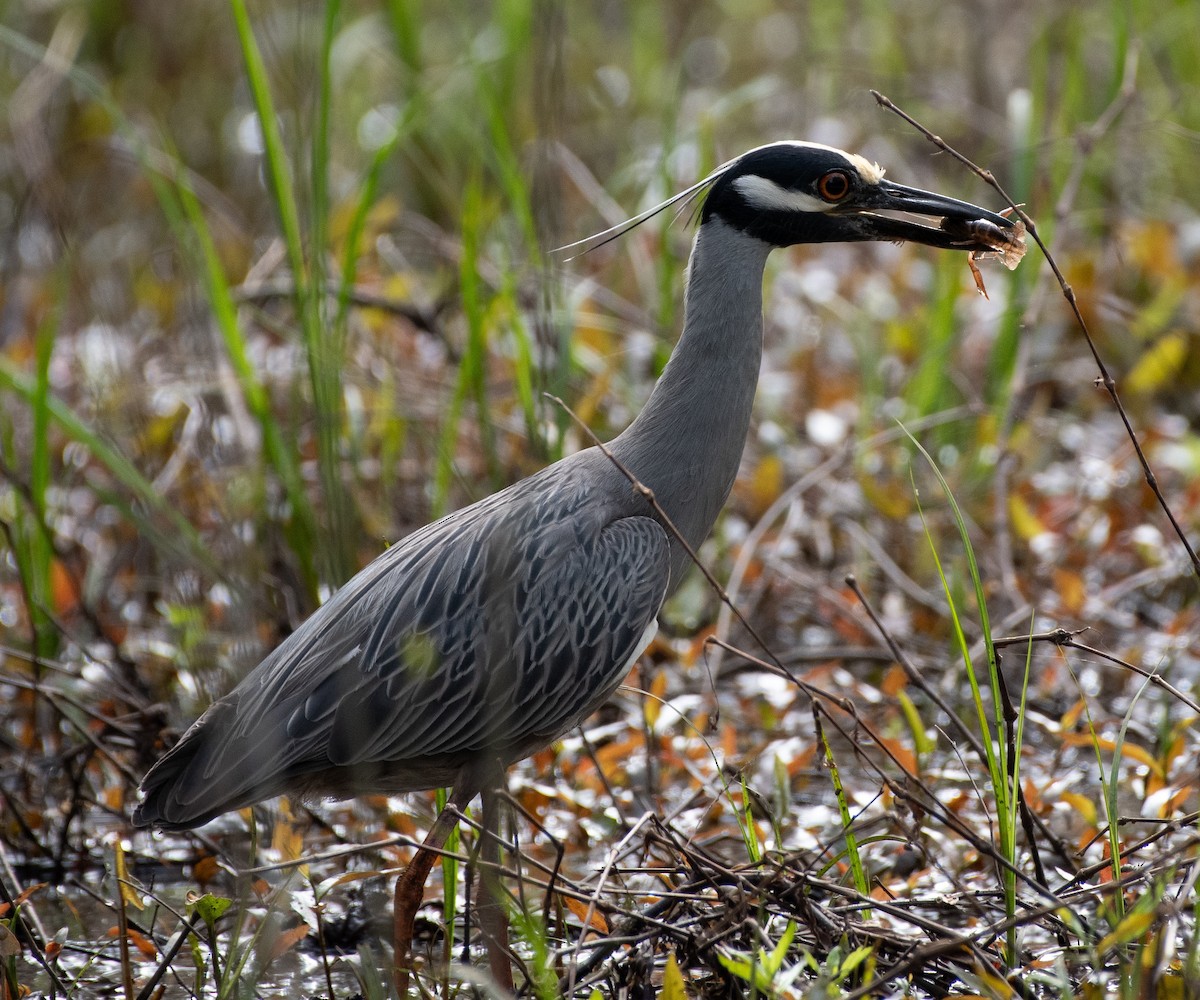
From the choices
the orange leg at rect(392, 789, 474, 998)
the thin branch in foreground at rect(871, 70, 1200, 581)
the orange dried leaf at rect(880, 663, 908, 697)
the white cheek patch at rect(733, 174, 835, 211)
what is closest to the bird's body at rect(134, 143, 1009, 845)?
the white cheek patch at rect(733, 174, 835, 211)

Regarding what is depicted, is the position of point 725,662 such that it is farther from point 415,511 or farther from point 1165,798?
point 1165,798

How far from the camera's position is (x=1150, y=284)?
7.01m

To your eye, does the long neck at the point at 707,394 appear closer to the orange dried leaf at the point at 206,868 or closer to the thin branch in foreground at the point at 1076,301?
the thin branch in foreground at the point at 1076,301

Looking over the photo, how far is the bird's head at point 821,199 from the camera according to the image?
3.88 meters

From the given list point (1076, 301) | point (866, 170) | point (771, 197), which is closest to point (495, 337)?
point (1076, 301)

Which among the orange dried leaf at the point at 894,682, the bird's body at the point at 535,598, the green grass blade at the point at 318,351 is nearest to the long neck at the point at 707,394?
the bird's body at the point at 535,598

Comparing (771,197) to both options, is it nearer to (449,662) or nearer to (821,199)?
(821,199)

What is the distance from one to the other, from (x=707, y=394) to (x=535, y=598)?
71cm

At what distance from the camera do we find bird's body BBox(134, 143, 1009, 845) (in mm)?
3719

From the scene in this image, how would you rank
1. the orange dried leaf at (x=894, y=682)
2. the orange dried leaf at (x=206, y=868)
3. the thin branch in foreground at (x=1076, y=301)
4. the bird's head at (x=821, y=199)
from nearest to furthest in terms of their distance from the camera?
the thin branch in foreground at (x=1076, y=301) → the bird's head at (x=821, y=199) → the orange dried leaf at (x=206, y=868) → the orange dried leaf at (x=894, y=682)

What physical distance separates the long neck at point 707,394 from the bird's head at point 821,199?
0.29 ft

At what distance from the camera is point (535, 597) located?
3.87 meters

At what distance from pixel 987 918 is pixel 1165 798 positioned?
58cm

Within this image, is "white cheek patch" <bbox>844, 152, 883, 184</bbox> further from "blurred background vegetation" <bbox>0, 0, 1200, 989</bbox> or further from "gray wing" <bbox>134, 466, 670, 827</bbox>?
"gray wing" <bbox>134, 466, 670, 827</bbox>
